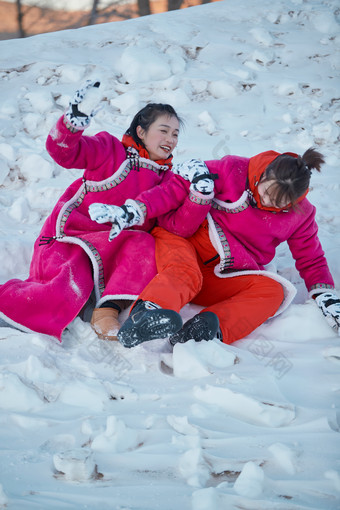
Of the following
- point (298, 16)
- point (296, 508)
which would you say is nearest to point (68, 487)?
point (296, 508)

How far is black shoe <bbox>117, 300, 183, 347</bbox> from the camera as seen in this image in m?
1.60

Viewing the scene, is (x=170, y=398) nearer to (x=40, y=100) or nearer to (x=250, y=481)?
(x=250, y=481)

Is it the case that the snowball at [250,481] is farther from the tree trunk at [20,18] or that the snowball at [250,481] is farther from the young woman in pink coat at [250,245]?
the tree trunk at [20,18]

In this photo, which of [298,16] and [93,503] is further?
[298,16]

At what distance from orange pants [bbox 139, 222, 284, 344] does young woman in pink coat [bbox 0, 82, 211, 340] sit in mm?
104

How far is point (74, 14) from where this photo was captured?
24.1ft

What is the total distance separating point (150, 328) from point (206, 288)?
57 centimetres

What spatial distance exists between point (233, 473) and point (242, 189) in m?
1.25

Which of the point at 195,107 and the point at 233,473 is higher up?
the point at 195,107

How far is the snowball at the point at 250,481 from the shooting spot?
40.6 inches

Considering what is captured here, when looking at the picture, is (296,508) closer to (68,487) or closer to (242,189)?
(68,487)

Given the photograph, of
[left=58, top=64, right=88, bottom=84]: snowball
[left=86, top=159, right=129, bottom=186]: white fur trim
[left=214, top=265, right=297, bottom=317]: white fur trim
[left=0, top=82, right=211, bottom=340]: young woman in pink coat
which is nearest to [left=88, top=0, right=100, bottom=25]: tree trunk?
[left=58, top=64, right=88, bottom=84]: snowball

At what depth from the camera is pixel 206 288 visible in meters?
2.11

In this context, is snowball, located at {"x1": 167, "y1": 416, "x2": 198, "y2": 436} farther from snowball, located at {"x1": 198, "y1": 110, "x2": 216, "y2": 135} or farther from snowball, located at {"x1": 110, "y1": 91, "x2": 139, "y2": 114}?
snowball, located at {"x1": 110, "y1": 91, "x2": 139, "y2": 114}
